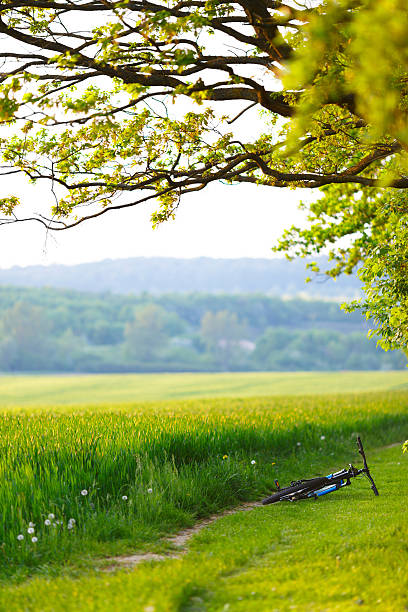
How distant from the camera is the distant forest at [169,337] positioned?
126 meters

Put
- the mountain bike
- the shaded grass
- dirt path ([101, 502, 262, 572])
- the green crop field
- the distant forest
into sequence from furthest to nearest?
1. the distant forest
2. the mountain bike
3. dirt path ([101, 502, 262, 572])
4. the green crop field
5. the shaded grass

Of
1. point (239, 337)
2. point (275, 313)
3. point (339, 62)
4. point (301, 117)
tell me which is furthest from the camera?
point (275, 313)

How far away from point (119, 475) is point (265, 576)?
12.6 ft

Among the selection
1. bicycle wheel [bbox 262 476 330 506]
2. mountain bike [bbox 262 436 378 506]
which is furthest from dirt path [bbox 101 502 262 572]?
mountain bike [bbox 262 436 378 506]

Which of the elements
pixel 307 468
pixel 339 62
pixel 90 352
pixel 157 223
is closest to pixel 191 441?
pixel 307 468

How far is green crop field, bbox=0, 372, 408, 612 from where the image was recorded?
6562mm

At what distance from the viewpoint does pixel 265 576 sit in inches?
268

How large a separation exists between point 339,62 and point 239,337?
143m

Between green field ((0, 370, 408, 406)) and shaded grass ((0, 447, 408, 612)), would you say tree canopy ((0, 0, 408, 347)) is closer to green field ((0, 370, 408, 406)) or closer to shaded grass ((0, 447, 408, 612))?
shaded grass ((0, 447, 408, 612))

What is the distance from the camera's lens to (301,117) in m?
6.19

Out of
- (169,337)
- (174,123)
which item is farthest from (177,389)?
(169,337)

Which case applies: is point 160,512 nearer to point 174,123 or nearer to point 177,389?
point 174,123

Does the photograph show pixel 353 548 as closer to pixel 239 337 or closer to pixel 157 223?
pixel 157 223

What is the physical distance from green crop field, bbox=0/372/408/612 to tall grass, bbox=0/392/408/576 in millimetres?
24
